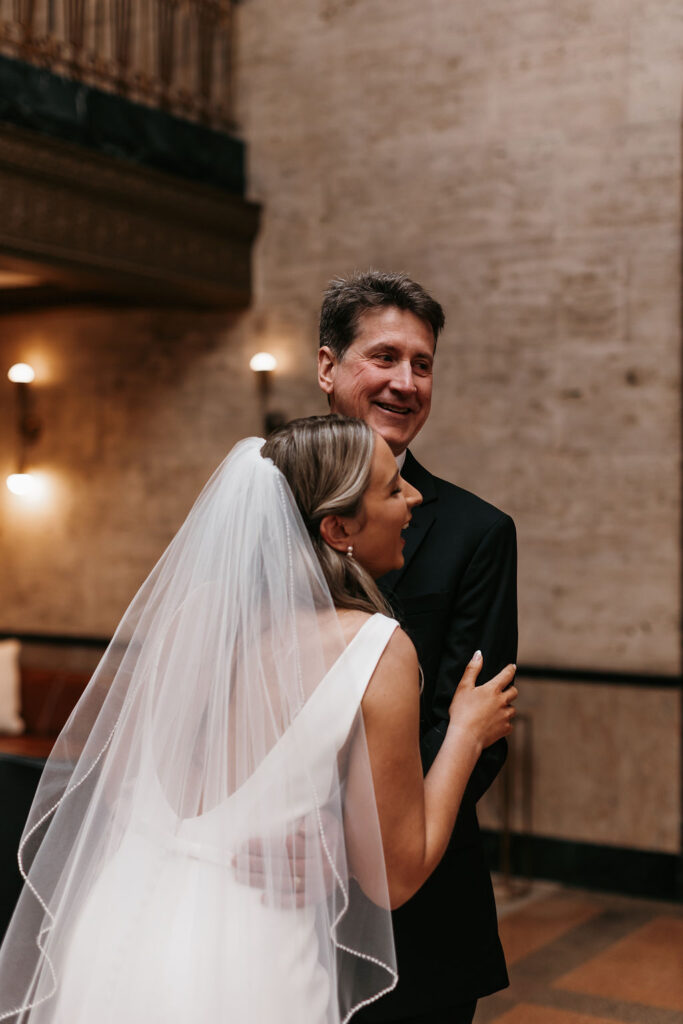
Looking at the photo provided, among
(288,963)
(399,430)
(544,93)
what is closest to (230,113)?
(544,93)

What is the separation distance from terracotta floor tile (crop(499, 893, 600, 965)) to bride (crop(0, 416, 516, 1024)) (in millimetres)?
3586

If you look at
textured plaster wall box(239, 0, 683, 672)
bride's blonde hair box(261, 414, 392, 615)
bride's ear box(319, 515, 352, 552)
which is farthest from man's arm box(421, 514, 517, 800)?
textured plaster wall box(239, 0, 683, 672)

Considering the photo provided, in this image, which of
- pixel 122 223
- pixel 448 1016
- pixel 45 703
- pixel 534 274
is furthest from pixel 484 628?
pixel 45 703

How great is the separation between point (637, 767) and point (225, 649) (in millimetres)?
4622

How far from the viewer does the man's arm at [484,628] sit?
6.48ft

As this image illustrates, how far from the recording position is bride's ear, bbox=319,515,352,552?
1789mm

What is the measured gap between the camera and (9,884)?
11.4 ft

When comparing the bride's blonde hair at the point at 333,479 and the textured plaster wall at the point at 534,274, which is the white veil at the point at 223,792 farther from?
the textured plaster wall at the point at 534,274

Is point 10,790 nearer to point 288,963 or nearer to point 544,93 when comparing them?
point 288,963

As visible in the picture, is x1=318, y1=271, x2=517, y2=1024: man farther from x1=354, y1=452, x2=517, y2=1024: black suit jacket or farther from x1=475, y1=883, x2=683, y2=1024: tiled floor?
x1=475, y1=883, x2=683, y2=1024: tiled floor

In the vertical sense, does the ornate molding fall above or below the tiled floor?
above

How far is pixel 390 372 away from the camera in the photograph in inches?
82.1

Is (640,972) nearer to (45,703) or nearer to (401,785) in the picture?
(401,785)

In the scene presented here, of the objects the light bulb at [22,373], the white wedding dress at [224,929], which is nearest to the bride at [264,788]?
the white wedding dress at [224,929]
